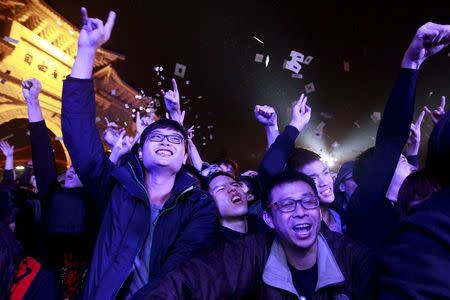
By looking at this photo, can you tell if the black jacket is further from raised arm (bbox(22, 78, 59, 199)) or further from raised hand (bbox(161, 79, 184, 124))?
raised hand (bbox(161, 79, 184, 124))

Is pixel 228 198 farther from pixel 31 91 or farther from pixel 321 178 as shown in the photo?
pixel 31 91

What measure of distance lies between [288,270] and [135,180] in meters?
1.23

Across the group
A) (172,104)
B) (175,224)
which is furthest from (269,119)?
(175,224)

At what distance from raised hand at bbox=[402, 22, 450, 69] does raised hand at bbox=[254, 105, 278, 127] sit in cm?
174

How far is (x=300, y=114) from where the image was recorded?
3.63 meters

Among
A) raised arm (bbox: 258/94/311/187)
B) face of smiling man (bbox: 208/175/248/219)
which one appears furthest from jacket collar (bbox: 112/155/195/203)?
face of smiling man (bbox: 208/175/248/219)

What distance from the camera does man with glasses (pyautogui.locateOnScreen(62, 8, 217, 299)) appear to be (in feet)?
7.11

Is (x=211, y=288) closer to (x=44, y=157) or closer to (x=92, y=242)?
(x=92, y=242)

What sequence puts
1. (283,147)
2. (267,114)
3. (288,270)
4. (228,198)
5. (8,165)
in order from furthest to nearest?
(8,165) → (267,114) → (228,198) → (283,147) → (288,270)

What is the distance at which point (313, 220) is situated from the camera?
2.27 metres

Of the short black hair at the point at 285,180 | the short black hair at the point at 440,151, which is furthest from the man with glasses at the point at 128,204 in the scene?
the short black hair at the point at 440,151

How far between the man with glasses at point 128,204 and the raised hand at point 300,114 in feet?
4.68

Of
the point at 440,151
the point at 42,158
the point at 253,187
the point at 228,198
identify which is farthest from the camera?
the point at 253,187

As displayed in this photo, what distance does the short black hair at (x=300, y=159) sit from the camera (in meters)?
3.46
